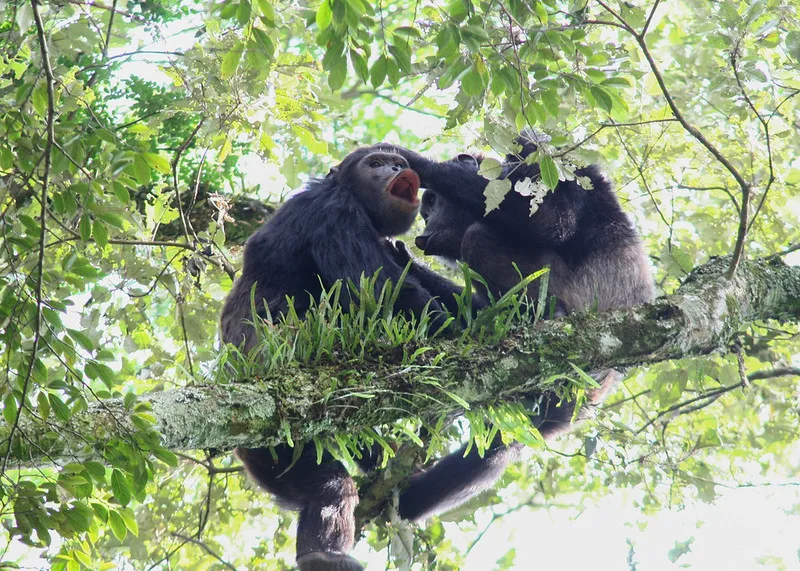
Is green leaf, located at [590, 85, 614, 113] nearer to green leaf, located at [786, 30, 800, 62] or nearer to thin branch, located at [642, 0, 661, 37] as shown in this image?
thin branch, located at [642, 0, 661, 37]

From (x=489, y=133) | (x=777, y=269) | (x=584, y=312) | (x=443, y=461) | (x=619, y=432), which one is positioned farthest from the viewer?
(x=619, y=432)

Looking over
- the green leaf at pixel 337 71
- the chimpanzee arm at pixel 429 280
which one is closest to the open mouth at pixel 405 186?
the chimpanzee arm at pixel 429 280

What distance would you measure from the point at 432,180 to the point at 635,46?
1515mm

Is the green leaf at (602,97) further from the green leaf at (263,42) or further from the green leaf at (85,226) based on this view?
the green leaf at (85,226)

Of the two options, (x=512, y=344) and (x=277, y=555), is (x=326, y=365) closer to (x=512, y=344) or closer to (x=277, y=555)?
(x=512, y=344)

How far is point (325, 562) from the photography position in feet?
11.8

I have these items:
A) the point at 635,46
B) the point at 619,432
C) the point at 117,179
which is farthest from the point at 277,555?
the point at 635,46

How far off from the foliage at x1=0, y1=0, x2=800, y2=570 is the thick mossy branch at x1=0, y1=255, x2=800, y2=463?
12cm

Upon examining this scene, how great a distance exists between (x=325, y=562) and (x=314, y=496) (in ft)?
1.11

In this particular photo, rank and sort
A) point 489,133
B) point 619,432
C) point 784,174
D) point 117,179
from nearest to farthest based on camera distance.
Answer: point 117,179, point 489,133, point 619,432, point 784,174

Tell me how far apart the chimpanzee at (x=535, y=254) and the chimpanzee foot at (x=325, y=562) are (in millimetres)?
993

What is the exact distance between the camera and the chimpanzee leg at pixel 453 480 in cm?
446

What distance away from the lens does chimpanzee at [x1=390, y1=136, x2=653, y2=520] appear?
4.47m

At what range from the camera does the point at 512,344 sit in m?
3.35
